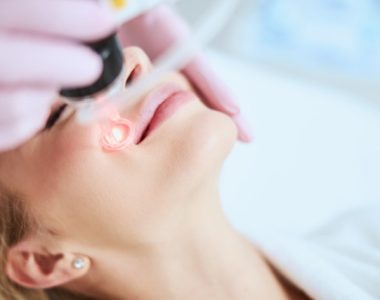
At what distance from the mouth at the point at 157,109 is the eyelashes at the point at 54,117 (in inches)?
4.6

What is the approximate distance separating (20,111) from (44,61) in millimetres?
62

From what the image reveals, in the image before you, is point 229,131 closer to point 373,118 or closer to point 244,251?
point 244,251

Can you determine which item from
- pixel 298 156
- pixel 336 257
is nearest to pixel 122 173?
pixel 336 257

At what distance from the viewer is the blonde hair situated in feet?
3.34

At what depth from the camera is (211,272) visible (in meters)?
1.11

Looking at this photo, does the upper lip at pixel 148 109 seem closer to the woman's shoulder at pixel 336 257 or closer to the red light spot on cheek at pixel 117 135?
the red light spot on cheek at pixel 117 135

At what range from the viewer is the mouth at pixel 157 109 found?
99 cm

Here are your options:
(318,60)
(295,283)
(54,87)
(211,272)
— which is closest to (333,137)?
(318,60)

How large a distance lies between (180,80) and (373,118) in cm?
73

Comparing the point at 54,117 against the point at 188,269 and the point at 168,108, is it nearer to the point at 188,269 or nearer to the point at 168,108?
the point at 168,108

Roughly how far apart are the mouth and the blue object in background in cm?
99

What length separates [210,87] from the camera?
1272 millimetres

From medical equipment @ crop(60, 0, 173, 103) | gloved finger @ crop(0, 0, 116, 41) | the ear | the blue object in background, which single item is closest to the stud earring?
the ear

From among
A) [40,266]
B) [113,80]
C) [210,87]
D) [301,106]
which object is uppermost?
[113,80]
